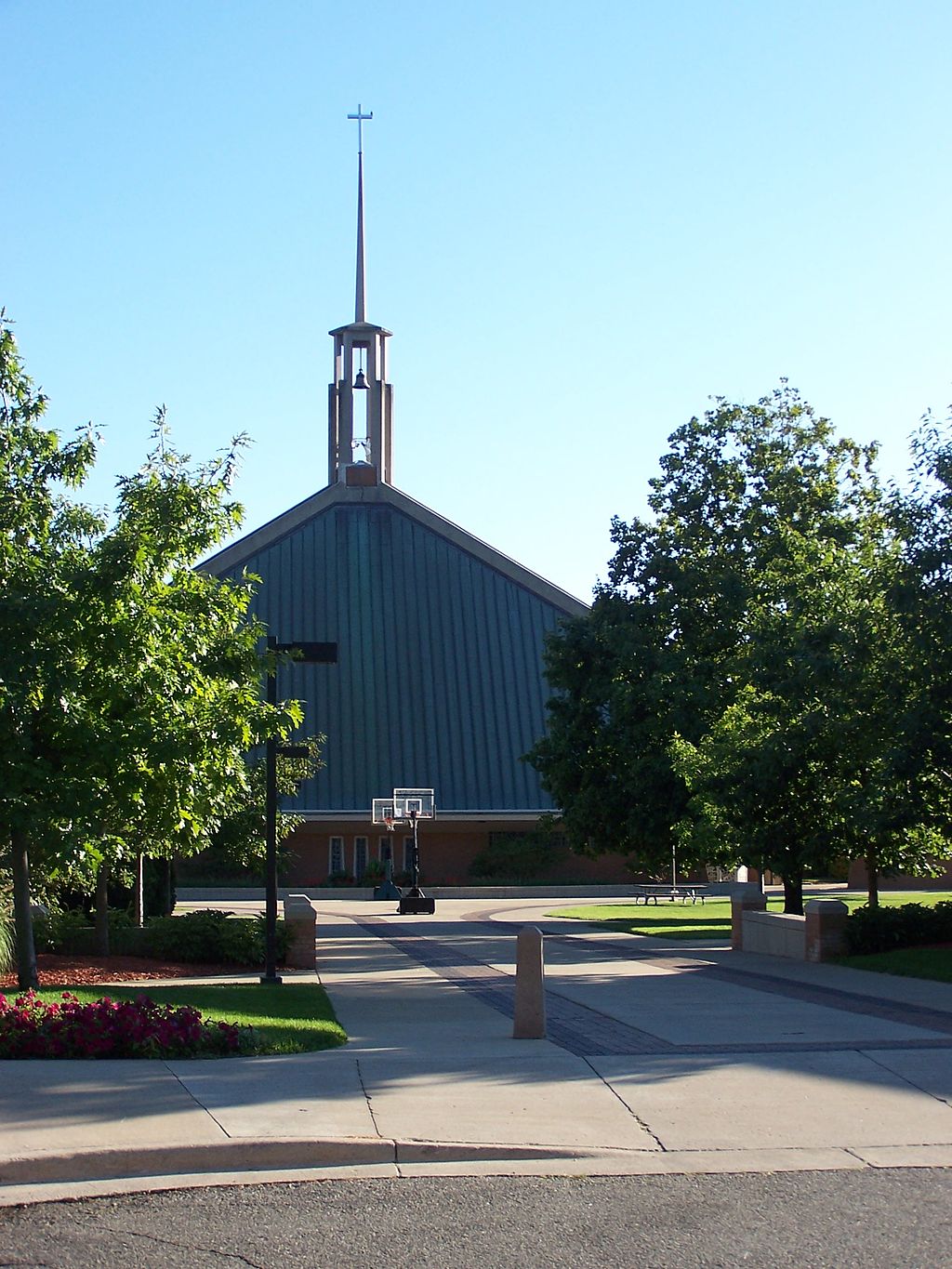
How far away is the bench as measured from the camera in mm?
47531

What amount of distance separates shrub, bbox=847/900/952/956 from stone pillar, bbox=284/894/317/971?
7.97 metres

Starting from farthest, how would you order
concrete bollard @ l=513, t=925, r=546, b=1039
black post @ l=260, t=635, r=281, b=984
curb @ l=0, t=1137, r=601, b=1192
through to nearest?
1. black post @ l=260, t=635, r=281, b=984
2. concrete bollard @ l=513, t=925, r=546, b=1039
3. curb @ l=0, t=1137, r=601, b=1192

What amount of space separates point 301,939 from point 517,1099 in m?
12.0

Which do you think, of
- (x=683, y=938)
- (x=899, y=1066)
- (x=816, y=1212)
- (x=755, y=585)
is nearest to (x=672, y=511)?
(x=755, y=585)

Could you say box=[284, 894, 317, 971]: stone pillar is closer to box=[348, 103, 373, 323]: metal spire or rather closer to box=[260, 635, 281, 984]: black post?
box=[260, 635, 281, 984]: black post

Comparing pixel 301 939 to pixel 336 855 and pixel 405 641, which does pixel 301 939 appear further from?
pixel 405 641

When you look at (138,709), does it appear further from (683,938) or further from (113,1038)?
(683,938)

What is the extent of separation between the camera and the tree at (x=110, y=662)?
579 inches

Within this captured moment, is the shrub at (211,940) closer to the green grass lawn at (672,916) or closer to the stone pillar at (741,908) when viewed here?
the stone pillar at (741,908)

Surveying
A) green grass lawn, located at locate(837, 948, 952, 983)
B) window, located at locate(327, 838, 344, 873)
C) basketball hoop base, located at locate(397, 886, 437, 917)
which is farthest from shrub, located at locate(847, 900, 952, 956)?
window, located at locate(327, 838, 344, 873)

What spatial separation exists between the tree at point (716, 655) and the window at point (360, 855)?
2030cm

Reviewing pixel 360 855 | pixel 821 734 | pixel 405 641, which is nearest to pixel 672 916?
pixel 821 734

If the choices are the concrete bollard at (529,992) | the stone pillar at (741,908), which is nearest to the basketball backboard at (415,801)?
the stone pillar at (741,908)

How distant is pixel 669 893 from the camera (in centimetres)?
4800
